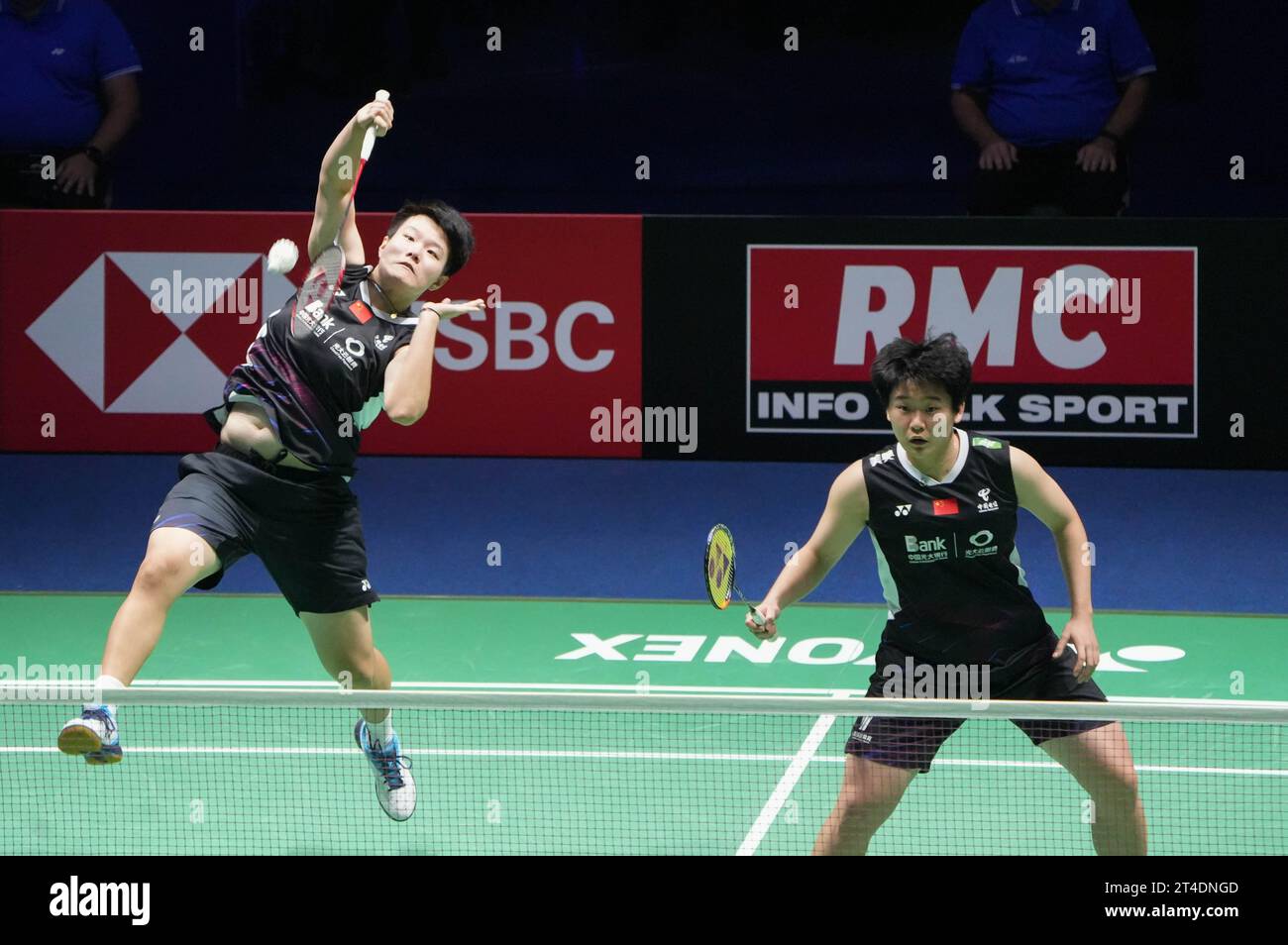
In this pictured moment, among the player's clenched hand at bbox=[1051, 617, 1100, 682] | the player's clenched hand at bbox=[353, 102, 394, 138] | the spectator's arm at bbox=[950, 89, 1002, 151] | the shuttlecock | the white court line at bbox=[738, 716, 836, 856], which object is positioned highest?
the spectator's arm at bbox=[950, 89, 1002, 151]

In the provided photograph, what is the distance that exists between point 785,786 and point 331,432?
1965mm

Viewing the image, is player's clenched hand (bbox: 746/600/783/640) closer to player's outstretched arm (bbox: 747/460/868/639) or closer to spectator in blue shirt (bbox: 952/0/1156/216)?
player's outstretched arm (bbox: 747/460/868/639)

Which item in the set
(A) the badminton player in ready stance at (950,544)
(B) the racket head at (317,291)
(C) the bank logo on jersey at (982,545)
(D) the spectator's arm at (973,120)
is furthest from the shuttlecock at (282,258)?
(D) the spectator's arm at (973,120)

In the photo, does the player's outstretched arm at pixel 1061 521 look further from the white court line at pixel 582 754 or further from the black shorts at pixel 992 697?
the white court line at pixel 582 754

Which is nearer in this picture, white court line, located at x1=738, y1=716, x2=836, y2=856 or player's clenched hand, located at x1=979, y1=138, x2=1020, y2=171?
white court line, located at x1=738, y1=716, x2=836, y2=856

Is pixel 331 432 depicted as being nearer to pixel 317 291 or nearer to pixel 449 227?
pixel 317 291

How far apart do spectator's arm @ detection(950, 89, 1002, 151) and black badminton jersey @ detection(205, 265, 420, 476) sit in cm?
631

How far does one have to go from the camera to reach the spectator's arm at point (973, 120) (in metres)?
11.7

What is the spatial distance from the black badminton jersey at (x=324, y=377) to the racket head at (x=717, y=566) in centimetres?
125

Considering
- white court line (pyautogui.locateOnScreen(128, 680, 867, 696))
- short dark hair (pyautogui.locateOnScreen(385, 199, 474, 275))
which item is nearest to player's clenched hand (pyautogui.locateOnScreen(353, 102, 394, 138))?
short dark hair (pyautogui.locateOnScreen(385, 199, 474, 275))

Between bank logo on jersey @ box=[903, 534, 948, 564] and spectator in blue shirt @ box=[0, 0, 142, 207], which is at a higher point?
spectator in blue shirt @ box=[0, 0, 142, 207]

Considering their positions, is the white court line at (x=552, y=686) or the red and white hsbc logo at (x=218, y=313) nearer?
the white court line at (x=552, y=686)

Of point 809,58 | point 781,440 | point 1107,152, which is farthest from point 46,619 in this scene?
point 809,58

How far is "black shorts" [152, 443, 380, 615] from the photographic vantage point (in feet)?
19.6
